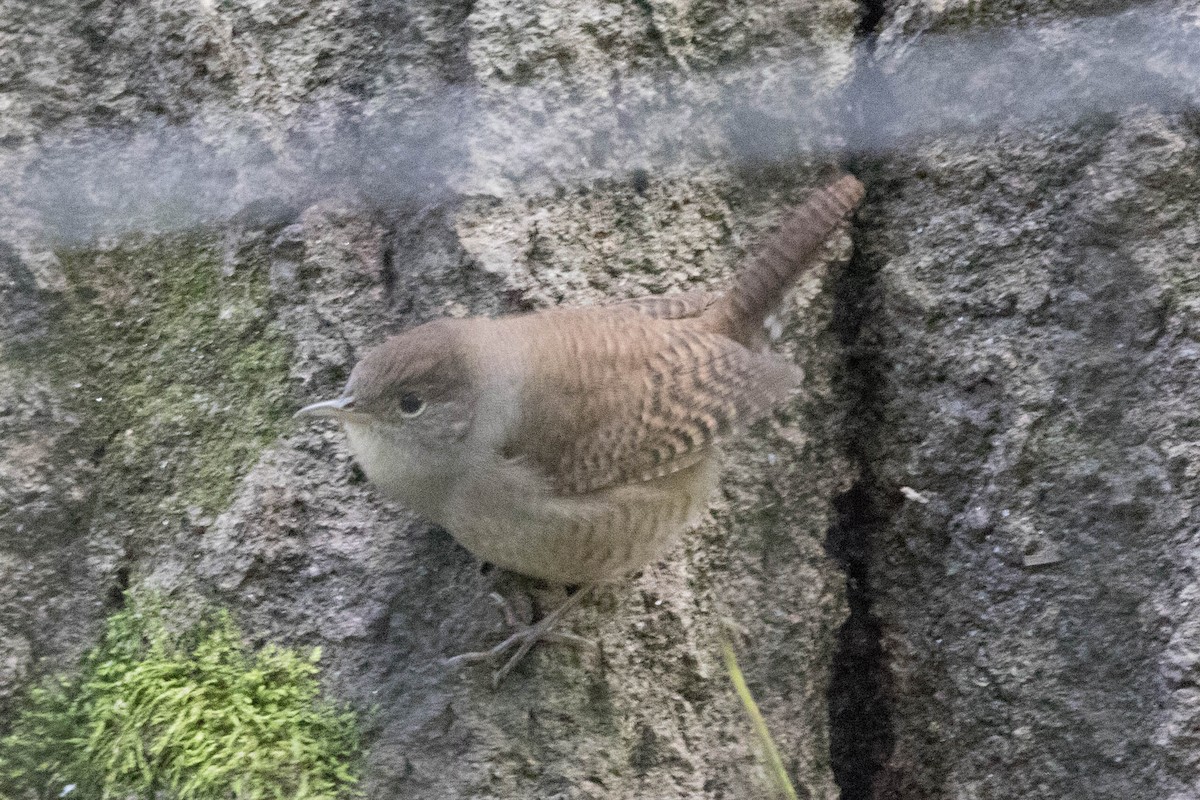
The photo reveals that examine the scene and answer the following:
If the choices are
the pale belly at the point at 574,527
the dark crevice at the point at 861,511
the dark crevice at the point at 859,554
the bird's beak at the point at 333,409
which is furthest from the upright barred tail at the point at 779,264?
the bird's beak at the point at 333,409

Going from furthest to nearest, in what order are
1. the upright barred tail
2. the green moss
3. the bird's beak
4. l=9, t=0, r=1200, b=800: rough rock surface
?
the green moss, the upright barred tail, l=9, t=0, r=1200, b=800: rough rock surface, the bird's beak

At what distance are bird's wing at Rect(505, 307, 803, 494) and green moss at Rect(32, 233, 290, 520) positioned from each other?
31.2 inches

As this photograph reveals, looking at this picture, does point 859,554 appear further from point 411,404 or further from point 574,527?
point 411,404

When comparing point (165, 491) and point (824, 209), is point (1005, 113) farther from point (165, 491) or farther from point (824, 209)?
point (165, 491)

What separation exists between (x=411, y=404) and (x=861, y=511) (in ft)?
4.50

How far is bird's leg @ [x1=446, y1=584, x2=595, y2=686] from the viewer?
2.76 metres

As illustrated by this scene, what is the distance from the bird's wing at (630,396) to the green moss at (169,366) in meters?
0.79

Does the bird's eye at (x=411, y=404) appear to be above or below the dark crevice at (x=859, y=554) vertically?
above

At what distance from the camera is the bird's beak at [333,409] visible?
255cm

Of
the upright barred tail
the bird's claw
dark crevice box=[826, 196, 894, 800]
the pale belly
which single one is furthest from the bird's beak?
dark crevice box=[826, 196, 894, 800]

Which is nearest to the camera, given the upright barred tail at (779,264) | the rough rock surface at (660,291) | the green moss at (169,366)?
the rough rock surface at (660,291)

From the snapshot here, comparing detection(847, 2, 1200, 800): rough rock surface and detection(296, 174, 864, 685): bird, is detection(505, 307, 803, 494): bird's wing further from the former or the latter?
detection(847, 2, 1200, 800): rough rock surface

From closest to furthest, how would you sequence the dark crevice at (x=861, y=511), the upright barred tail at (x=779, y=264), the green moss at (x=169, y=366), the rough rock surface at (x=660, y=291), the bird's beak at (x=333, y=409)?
the bird's beak at (x=333, y=409) → the rough rock surface at (x=660, y=291) → the upright barred tail at (x=779, y=264) → the green moss at (x=169, y=366) → the dark crevice at (x=861, y=511)

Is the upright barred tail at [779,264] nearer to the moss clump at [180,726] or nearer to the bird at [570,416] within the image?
the bird at [570,416]
